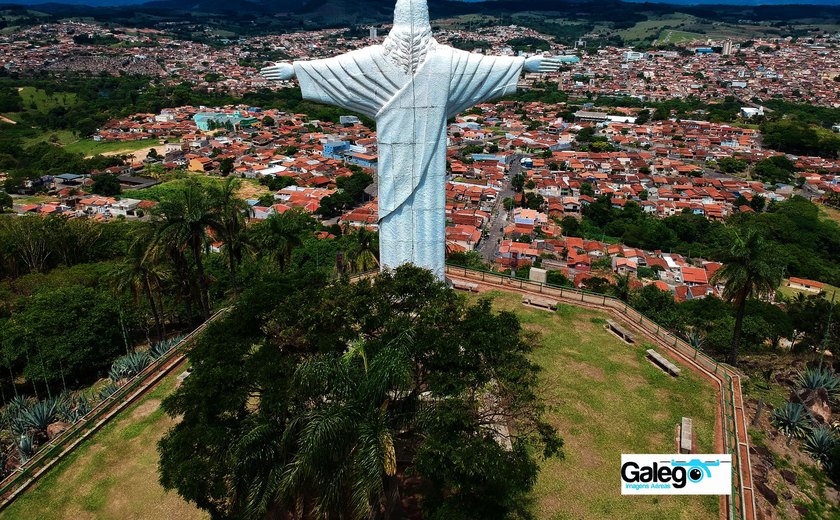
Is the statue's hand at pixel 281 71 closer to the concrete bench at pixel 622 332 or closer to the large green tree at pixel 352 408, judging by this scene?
the large green tree at pixel 352 408

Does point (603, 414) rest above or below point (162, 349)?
above

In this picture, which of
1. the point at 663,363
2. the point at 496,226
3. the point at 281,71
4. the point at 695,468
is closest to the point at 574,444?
the point at 695,468

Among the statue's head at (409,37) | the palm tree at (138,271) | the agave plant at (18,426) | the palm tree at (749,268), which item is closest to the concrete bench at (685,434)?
the palm tree at (749,268)

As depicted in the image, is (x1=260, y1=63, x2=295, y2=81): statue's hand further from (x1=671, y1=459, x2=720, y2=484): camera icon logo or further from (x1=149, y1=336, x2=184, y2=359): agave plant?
(x1=671, y1=459, x2=720, y2=484): camera icon logo

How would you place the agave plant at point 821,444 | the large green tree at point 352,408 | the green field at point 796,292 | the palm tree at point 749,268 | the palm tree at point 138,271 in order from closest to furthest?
the large green tree at point 352,408 < the agave plant at point 821,444 < the palm tree at point 138,271 < the palm tree at point 749,268 < the green field at point 796,292

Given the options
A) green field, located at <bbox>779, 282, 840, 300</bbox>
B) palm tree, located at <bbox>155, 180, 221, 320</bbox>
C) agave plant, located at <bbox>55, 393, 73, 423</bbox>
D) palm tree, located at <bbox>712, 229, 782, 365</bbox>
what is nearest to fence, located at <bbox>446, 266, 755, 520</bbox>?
palm tree, located at <bbox>712, 229, 782, 365</bbox>

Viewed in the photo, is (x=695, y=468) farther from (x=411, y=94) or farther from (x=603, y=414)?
(x=411, y=94)
